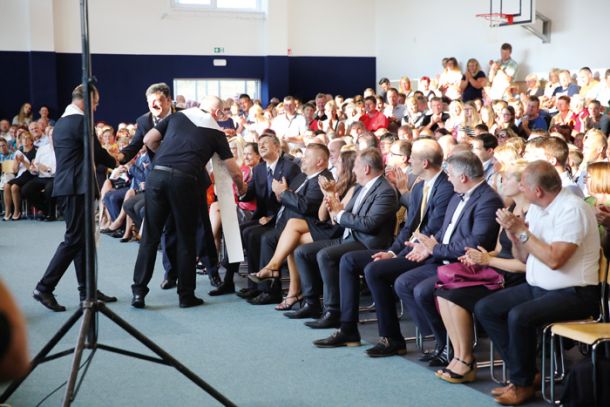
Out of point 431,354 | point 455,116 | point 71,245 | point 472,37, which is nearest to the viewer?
point 431,354

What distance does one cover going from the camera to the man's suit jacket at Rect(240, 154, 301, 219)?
21.1 ft

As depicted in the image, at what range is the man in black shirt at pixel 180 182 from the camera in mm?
5832

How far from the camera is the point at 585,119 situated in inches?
382

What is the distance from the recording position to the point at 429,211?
494 centimetres

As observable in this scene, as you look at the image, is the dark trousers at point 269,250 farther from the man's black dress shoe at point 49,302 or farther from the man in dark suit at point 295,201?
the man's black dress shoe at point 49,302

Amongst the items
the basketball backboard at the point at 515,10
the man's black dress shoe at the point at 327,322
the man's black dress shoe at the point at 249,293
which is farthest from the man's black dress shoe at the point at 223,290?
the basketball backboard at the point at 515,10

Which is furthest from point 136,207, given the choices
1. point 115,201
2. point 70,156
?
point 70,156

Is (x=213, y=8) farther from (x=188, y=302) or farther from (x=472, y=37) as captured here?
(x=188, y=302)

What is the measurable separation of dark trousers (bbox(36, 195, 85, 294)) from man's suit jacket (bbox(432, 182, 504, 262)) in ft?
8.76

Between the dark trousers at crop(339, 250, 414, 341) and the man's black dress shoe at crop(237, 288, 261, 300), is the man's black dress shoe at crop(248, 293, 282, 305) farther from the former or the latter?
the dark trousers at crop(339, 250, 414, 341)

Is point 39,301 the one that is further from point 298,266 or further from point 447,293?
point 447,293

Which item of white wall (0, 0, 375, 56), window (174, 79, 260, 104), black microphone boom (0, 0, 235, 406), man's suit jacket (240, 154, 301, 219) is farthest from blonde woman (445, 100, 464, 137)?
window (174, 79, 260, 104)

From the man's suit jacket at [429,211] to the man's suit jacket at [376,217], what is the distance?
14 cm

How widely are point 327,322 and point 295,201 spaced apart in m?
1.00
